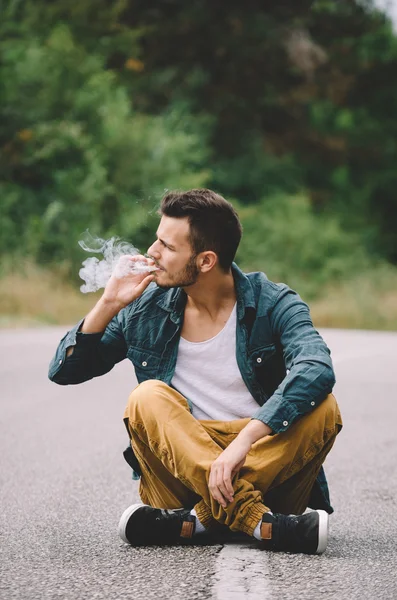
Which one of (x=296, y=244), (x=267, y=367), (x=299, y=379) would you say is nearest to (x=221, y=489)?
(x=299, y=379)

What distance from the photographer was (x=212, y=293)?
15.2 feet

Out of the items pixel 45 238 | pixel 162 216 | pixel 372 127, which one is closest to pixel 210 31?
pixel 372 127

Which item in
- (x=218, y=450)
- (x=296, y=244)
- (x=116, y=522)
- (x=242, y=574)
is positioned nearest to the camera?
(x=242, y=574)

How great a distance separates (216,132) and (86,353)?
106 feet

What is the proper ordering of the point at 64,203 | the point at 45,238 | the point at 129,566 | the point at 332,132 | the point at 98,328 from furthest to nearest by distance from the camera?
the point at 332,132, the point at 64,203, the point at 45,238, the point at 98,328, the point at 129,566

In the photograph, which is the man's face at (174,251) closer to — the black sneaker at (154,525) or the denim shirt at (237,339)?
the denim shirt at (237,339)

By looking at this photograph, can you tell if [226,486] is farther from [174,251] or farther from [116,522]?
[116,522]

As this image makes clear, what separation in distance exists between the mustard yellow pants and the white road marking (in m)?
0.09

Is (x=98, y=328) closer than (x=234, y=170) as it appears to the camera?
Yes

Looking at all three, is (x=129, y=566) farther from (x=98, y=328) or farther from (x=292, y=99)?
(x=292, y=99)

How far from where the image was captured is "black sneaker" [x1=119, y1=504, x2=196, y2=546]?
4293 millimetres

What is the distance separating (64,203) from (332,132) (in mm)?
14506

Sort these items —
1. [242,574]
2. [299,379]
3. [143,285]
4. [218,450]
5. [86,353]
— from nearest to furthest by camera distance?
1. [242,574]
2. [299,379]
3. [218,450]
4. [143,285]
5. [86,353]

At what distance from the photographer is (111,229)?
27906mm
